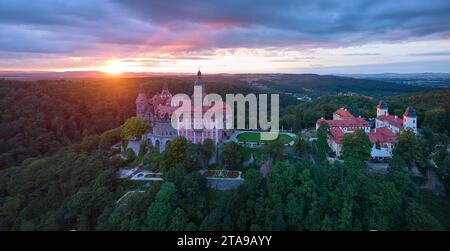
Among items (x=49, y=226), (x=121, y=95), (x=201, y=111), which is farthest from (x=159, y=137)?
(x=121, y=95)

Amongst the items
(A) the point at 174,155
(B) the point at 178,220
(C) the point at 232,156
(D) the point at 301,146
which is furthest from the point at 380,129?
(B) the point at 178,220

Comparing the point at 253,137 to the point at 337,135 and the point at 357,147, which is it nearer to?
the point at 337,135

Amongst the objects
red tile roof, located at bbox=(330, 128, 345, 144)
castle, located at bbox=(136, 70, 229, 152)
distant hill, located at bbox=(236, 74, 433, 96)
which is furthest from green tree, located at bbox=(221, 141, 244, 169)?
distant hill, located at bbox=(236, 74, 433, 96)

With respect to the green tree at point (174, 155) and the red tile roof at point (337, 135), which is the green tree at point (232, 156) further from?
the red tile roof at point (337, 135)

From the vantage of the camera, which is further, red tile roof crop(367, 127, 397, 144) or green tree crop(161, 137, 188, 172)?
red tile roof crop(367, 127, 397, 144)

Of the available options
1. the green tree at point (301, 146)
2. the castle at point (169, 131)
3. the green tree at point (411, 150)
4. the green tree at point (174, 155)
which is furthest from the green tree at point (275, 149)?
the green tree at point (411, 150)

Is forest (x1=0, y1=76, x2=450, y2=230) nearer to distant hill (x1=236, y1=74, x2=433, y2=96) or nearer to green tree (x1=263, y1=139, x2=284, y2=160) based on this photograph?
green tree (x1=263, y1=139, x2=284, y2=160)
